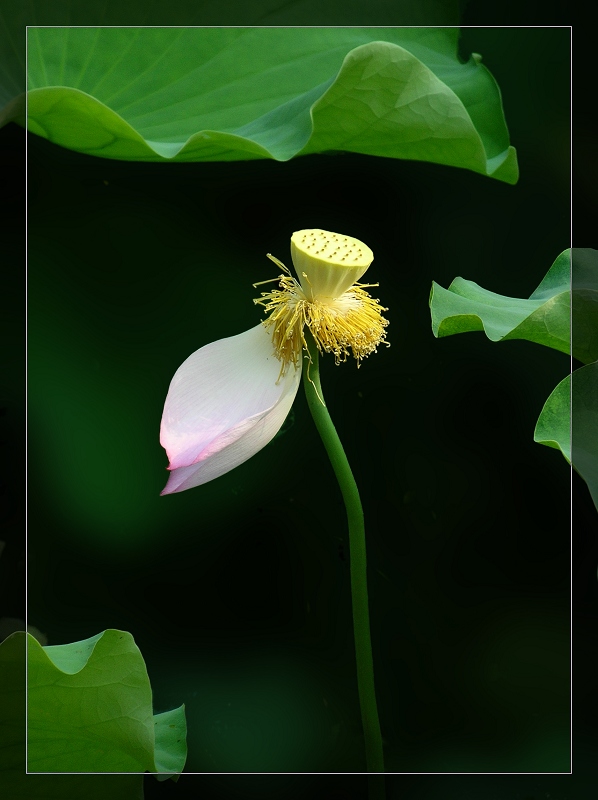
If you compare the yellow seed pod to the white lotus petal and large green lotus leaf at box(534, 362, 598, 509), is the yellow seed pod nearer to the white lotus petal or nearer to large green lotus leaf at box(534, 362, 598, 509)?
the white lotus petal

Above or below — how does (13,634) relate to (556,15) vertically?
below

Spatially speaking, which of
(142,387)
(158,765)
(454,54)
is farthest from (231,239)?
(158,765)

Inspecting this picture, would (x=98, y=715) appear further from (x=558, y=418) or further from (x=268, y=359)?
(x=558, y=418)

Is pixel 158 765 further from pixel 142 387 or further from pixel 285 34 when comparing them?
pixel 285 34

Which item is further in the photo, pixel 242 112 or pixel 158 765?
pixel 242 112

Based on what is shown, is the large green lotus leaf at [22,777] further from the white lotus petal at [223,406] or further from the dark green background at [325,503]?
the white lotus petal at [223,406]

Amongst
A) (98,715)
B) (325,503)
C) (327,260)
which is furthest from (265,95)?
(98,715)

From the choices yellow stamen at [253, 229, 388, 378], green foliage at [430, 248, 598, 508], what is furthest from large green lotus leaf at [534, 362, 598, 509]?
yellow stamen at [253, 229, 388, 378]
